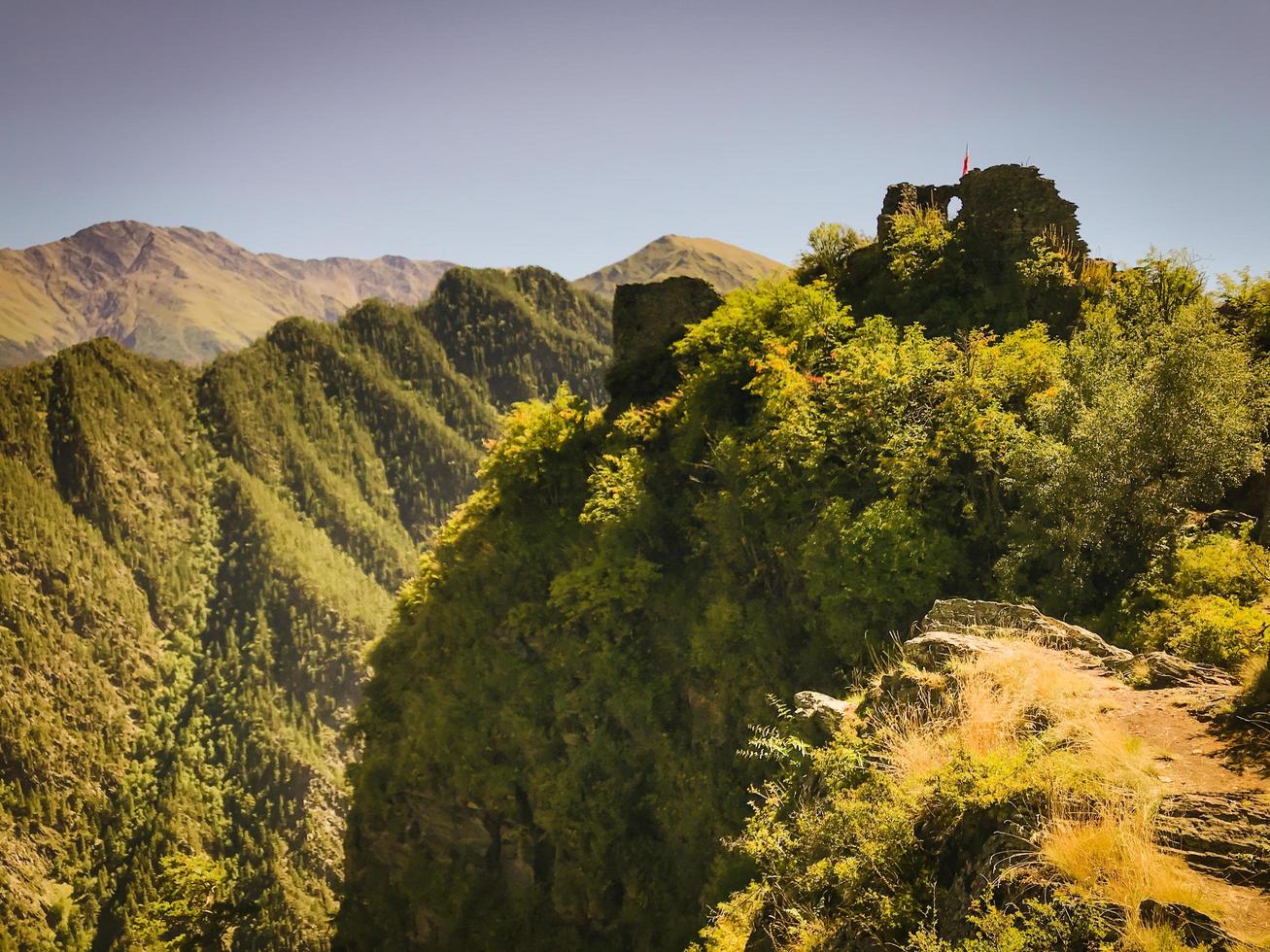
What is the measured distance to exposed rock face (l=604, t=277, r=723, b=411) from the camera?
29.4 m

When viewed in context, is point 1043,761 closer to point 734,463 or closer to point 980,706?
point 980,706

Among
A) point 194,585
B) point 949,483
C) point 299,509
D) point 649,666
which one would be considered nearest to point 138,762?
point 194,585

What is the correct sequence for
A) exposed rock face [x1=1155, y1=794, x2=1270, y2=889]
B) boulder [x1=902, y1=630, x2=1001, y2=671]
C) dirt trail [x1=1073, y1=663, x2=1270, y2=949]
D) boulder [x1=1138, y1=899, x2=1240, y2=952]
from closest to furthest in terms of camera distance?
boulder [x1=1138, y1=899, x2=1240, y2=952] → dirt trail [x1=1073, y1=663, x2=1270, y2=949] → exposed rock face [x1=1155, y1=794, x2=1270, y2=889] → boulder [x1=902, y1=630, x2=1001, y2=671]

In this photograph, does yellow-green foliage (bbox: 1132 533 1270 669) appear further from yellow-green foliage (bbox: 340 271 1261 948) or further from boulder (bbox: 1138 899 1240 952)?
boulder (bbox: 1138 899 1240 952)

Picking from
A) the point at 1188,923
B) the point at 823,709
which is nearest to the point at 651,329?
the point at 823,709

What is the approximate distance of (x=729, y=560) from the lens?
73.7 ft

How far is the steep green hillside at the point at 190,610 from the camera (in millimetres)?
97000

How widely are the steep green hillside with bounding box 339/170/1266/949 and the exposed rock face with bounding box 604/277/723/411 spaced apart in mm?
227

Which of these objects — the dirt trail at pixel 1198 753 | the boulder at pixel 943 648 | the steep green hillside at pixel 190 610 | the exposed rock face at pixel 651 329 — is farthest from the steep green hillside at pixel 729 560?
the steep green hillside at pixel 190 610

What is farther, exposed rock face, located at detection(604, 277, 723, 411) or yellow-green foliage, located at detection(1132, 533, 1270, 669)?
exposed rock face, located at detection(604, 277, 723, 411)

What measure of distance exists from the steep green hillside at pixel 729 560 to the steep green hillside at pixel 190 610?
1777 inches

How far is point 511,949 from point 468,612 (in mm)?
13512

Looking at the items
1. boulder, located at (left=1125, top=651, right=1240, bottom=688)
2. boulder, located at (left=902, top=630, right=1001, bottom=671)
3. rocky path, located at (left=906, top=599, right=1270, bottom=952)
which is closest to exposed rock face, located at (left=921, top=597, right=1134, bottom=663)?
rocky path, located at (left=906, top=599, right=1270, bottom=952)

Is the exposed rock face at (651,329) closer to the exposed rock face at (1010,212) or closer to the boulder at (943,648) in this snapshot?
the exposed rock face at (1010,212)
